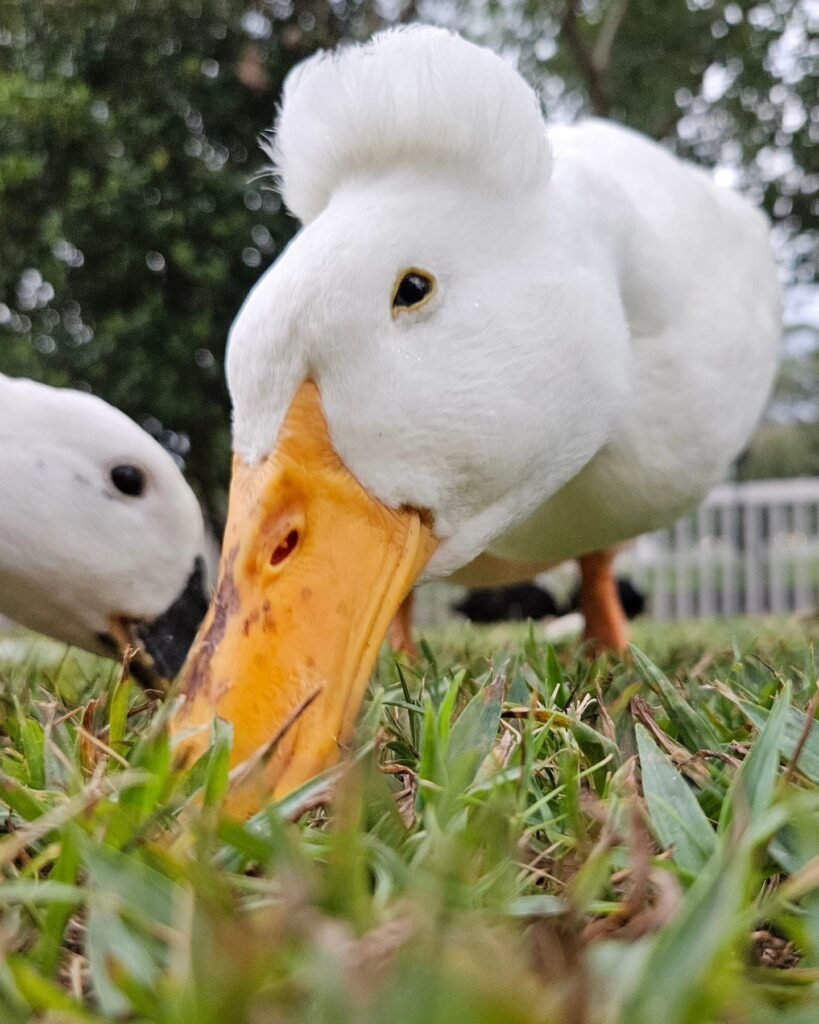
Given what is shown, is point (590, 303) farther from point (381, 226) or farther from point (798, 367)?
point (798, 367)

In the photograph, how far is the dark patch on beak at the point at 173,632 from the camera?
6.53 feet

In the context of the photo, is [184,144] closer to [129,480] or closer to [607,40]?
[607,40]

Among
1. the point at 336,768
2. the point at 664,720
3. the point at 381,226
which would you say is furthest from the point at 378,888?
the point at 381,226

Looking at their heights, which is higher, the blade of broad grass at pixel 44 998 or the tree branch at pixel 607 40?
the tree branch at pixel 607 40

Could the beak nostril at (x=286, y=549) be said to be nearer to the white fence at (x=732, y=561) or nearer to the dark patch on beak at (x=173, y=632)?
the dark patch on beak at (x=173, y=632)

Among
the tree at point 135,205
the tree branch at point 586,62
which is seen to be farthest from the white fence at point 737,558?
the tree at point 135,205

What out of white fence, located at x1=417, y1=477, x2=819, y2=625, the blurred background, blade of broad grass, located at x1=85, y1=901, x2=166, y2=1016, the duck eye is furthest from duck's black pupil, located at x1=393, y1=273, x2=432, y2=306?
white fence, located at x1=417, y1=477, x2=819, y2=625

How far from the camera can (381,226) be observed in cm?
126

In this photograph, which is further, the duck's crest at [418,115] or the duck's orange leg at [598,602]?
the duck's orange leg at [598,602]

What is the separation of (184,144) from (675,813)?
5.26m

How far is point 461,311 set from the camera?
1.28 meters

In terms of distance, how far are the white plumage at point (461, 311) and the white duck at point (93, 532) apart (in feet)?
2.51

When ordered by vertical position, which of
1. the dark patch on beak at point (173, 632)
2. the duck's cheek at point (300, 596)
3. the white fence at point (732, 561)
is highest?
the duck's cheek at point (300, 596)

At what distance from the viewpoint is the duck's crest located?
1345 millimetres
